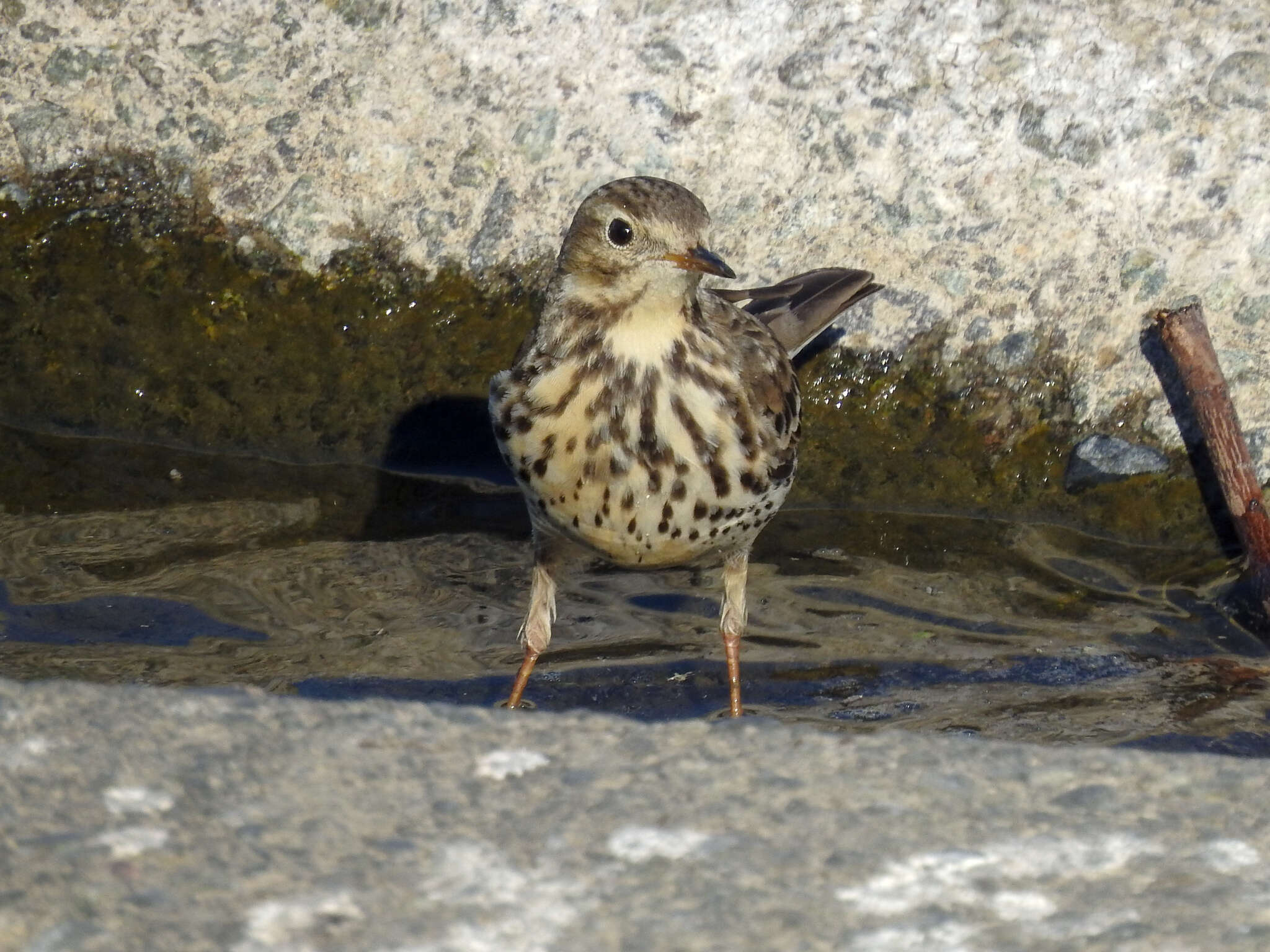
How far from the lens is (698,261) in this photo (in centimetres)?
465

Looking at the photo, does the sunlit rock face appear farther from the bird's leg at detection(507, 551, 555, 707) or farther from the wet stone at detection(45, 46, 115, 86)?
the bird's leg at detection(507, 551, 555, 707)

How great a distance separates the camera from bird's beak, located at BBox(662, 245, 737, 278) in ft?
15.1

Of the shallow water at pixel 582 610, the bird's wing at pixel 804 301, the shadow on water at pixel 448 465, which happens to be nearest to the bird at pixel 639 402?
the shallow water at pixel 582 610

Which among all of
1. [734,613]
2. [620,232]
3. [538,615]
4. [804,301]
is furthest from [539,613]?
[804,301]

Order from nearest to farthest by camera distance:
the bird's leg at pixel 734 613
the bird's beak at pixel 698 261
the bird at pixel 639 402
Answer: the bird's beak at pixel 698 261 → the bird at pixel 639 402 → the bird's leg at pixel 734 613

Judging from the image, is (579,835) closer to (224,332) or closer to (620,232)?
(620,232)

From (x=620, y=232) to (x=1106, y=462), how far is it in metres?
2.57

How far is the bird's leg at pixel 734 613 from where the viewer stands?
17.8 feet

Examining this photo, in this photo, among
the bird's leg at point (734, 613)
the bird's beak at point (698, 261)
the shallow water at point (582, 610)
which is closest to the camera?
the bird's beak at point (698, 261)

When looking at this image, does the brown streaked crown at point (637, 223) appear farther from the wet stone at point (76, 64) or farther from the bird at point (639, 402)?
the wet stone at point (76, 64)

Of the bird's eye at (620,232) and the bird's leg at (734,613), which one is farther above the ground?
the bird's eye at (620,232)

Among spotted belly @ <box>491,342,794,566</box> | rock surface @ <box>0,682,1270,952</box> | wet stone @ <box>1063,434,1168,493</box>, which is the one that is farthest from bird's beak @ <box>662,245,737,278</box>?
wet stone @ <box>1063,434,1168,493</box>

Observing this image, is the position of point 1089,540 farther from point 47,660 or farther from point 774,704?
point 47,660

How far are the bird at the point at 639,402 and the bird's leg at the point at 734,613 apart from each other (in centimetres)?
35
